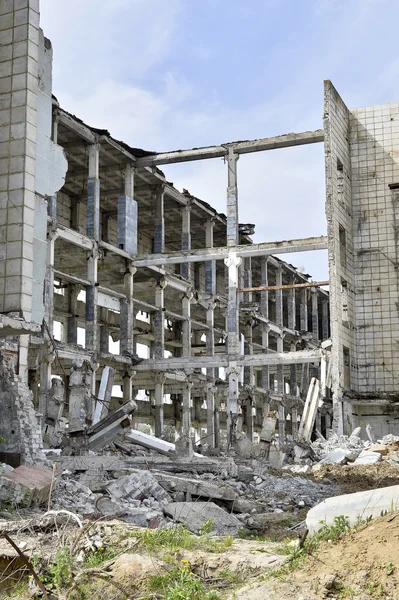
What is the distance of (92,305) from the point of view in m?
26.9

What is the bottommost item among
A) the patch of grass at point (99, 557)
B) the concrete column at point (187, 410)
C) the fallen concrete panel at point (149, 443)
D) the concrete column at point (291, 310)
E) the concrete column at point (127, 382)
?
the patch of grass at point (99, 557)

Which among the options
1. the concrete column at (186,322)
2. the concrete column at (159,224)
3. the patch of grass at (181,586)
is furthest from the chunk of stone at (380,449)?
the patch of grass at (181,586)

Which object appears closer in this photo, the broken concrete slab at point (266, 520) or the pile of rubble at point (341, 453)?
the broken concrete slab at point (266, 520)

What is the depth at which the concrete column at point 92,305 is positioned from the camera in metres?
26.6

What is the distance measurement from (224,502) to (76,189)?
836 inches

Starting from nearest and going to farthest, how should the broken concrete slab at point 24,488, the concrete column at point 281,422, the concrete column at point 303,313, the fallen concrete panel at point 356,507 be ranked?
1. the fallen concrete panel at point 356,507
2. the broken concrete slab at point 24,488
3. the concrete column at point 281,422
4. the concrete column at point 303,313

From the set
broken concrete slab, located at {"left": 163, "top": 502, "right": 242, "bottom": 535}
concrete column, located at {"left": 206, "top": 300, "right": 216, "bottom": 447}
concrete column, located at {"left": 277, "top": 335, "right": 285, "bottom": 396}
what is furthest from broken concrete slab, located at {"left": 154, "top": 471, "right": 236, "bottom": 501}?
concrete column, located at {"left": 277, "top": 335, "right": 285, "bottom": 396}

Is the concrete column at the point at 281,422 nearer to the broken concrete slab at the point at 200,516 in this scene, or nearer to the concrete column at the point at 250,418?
the concrete column at the point at 250,418

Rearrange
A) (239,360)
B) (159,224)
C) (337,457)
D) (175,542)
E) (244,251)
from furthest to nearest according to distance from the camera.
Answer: (159,224), (244,251), (239,360), (337,457), (175,542)

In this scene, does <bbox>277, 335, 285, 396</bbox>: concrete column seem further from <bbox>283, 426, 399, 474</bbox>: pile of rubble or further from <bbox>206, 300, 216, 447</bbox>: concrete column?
<bbox>283, 426, 399, 474</bbox>: pile of rubble

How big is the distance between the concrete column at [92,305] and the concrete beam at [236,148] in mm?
4688

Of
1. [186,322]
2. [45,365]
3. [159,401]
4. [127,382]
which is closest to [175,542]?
[45,365]

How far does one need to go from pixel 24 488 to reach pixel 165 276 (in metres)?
21.9

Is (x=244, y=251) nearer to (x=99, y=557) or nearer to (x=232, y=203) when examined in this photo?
Result: (x=232, y=203)
